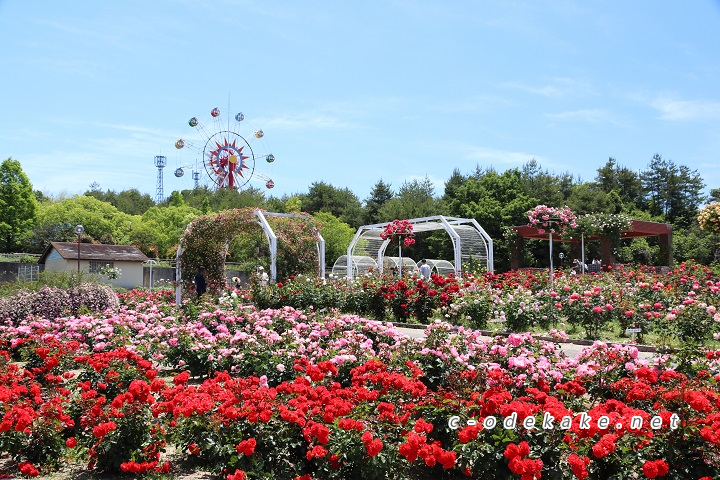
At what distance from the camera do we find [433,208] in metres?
43.0

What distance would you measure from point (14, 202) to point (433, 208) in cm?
2849

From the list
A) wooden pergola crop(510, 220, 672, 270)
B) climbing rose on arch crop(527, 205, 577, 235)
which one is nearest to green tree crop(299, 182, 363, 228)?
wooden pergola crop(510, 220, 672, 270)

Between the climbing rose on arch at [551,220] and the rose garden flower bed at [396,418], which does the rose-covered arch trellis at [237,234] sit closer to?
the climbing rose on arch at [551,220]

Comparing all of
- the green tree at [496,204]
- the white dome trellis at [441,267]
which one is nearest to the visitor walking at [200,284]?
the white dome trellis at [441,267]

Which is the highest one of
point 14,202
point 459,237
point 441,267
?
point 14,202

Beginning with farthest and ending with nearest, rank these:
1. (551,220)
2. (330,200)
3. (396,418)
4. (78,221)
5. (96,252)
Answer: (330,200)
(78,221)
(96,252)
(551,220)
(396,418)

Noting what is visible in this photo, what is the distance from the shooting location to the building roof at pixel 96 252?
33.2 meters

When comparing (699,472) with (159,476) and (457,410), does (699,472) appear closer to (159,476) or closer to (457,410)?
(457,410)

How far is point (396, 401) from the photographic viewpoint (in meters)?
4.17

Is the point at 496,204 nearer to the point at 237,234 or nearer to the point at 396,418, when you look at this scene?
the point at 237,234

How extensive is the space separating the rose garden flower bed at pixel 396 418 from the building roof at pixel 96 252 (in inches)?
A: 1159

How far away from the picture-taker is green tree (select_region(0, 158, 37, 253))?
41469mm

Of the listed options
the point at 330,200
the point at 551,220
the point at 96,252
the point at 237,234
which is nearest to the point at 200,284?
the point at 237,234

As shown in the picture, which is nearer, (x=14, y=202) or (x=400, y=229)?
(x=400, y=229)
